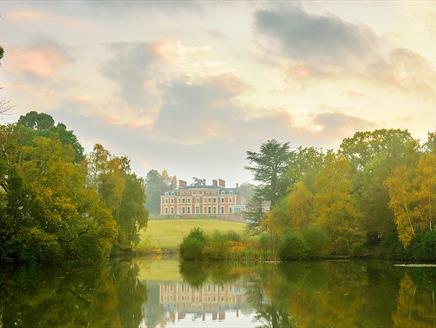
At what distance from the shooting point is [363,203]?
51781 mm

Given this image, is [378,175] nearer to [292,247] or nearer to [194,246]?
[292,247]

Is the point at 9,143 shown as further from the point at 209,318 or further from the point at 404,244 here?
the point at 404,244

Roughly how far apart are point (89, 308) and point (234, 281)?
11101 millimetres

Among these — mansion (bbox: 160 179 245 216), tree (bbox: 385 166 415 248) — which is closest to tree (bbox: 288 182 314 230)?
tree (bbox: 385 166 415 248)

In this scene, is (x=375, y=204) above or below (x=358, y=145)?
below

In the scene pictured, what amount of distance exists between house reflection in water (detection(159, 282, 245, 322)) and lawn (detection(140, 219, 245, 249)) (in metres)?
38.7

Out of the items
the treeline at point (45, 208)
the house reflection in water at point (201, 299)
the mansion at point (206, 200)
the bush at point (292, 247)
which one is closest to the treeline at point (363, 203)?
the bush at point (292, 247)

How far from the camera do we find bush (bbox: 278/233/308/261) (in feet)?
148

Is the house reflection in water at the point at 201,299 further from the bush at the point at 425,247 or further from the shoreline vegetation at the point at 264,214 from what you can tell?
the bush at the point at 425,247

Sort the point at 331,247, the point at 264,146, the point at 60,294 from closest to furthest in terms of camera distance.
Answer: the point at 60,294 < the point at 331,247 < the point at 264,146

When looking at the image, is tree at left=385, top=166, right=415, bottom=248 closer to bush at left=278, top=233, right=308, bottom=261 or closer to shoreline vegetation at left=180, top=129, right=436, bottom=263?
shoreline vegetation at left=180, top=129, right=436, bottom=263

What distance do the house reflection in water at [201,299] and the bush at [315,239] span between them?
2178cm

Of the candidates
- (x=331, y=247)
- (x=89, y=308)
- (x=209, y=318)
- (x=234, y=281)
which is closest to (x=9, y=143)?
(x=234, y=281)

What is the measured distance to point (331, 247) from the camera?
1928 inches
